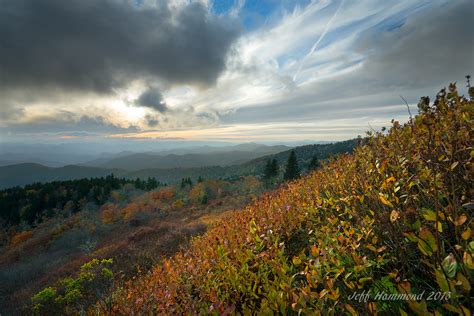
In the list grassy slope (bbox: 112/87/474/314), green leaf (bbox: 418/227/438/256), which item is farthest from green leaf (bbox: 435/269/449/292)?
green leaf (bbox: 418/227/438/256)

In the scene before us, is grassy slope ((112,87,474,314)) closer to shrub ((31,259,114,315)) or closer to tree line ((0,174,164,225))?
shrub ((31,259,114,315))

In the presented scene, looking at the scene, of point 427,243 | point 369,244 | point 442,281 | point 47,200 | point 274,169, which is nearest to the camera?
point 442,281

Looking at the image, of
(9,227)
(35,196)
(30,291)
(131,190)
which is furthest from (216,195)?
(35,196)

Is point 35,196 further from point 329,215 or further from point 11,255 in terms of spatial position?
point 329,215

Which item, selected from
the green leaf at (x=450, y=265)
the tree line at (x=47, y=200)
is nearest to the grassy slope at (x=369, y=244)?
the green leaf at (x=450, y=265)

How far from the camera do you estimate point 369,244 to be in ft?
5.97

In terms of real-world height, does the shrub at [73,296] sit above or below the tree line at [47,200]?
above

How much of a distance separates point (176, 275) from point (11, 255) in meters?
35.8

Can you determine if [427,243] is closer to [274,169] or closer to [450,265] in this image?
[450,265]

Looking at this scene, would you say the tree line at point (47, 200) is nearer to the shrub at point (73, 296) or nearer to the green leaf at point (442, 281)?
the shrub at point (73, 296)

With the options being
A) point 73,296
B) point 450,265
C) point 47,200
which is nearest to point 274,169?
point 73,296

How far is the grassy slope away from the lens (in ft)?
5.40

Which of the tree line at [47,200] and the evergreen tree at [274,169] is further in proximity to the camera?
the tree line at [47,200]

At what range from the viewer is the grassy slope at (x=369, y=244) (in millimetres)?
1646
